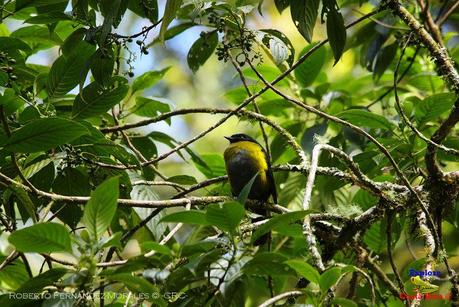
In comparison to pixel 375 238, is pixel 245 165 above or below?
above

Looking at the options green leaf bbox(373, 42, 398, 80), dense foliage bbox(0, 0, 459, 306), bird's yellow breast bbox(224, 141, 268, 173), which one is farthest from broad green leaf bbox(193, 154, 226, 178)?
green leaf bbox(373, 42, 398, 80)

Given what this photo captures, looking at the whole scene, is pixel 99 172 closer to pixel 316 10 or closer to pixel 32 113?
pixel 32 113

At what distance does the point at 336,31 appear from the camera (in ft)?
8.60

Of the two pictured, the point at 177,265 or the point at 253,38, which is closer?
the point at 177,265

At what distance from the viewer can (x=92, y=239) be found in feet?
6.31

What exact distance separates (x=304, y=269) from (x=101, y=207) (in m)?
0.62

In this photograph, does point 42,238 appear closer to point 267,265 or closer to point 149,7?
point 267,265

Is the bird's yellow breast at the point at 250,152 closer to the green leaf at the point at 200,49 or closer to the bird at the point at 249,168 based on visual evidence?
the bird at the point at 249,168

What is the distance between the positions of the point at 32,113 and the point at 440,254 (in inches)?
66.6

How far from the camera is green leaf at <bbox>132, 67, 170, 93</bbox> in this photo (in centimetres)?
384

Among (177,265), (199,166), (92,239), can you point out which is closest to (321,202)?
(199,166)

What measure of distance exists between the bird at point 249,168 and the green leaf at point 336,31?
1.35 m

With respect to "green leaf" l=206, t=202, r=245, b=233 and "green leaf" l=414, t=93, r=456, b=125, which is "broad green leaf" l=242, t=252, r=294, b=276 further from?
"green leaf" l=414, t=93, r=456, b=125

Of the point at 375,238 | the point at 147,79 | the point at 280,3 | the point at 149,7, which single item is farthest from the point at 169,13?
the point at 375,238
